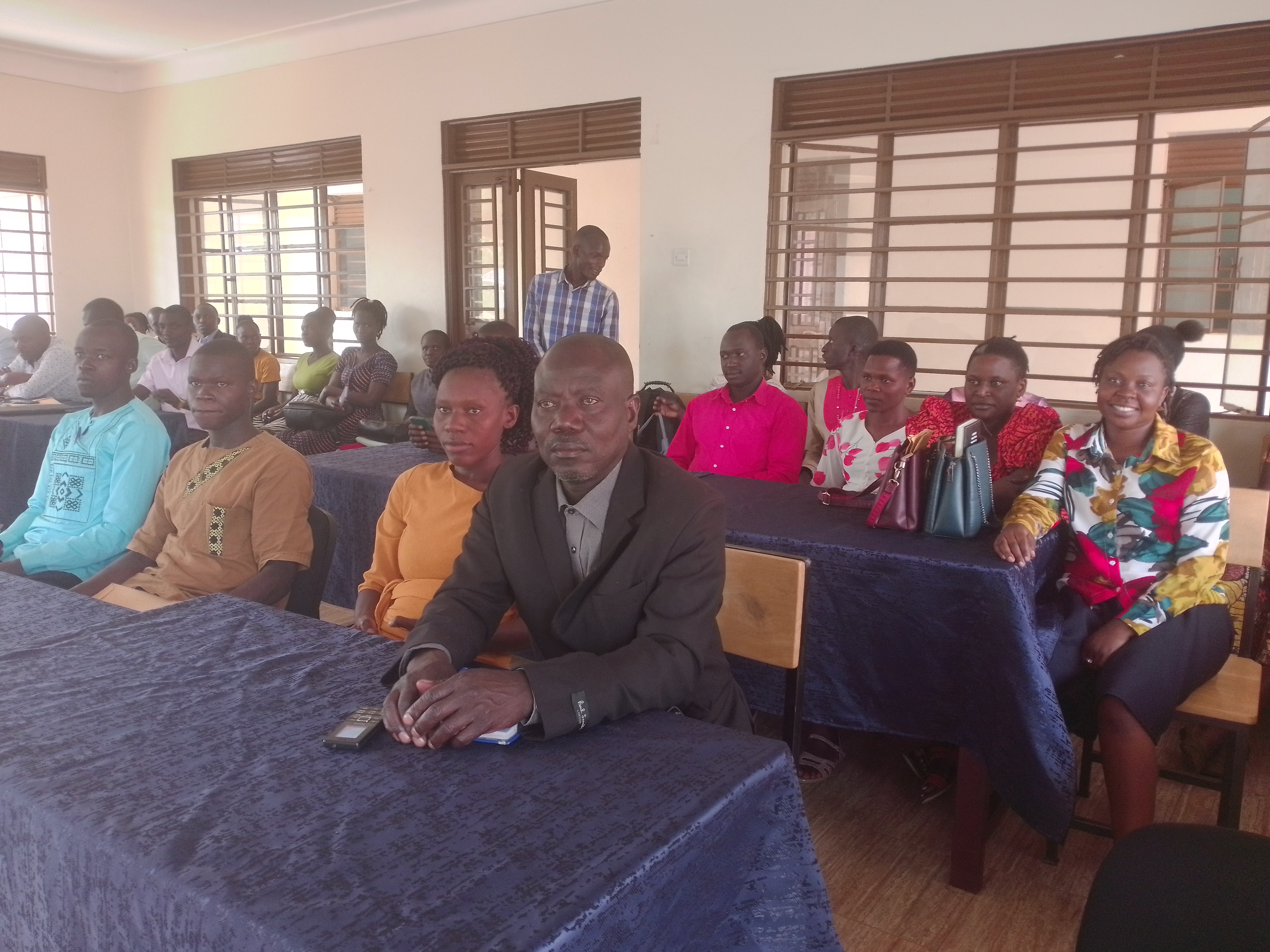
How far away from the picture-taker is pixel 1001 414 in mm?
3111

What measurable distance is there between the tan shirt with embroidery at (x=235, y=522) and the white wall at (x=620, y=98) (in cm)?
388

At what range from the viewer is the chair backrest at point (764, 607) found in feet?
5.93

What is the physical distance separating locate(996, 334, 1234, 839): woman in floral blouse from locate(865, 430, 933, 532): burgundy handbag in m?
0.22

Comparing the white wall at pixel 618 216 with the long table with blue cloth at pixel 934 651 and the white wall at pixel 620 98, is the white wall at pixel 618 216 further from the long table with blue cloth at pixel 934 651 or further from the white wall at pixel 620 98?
the long table with blue cloth at pixel 934 651

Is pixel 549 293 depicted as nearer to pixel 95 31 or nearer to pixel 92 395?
pixel 92 395

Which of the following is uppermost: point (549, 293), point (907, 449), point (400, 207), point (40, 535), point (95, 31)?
point (95, 31)

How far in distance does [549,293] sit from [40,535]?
3.61 m

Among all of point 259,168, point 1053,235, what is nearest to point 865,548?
point 1053,235

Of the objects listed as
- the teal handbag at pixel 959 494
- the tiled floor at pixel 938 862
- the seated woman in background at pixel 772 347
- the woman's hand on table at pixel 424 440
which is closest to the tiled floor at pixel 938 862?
the tiled floor at pixel 938 862

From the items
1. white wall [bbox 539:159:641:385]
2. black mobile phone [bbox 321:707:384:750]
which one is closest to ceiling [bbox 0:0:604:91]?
white wall [bbox 539:159:641:385]

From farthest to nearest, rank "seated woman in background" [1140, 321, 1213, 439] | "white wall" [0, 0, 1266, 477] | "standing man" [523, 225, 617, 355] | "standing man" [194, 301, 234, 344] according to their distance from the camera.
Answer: "standing man" [194, 301, 234, 344], "standing man" [523, 225, 617, 355], "white wall" [0, 0, 1266, 477], "seated woman in background" [1140, 321, 1213, 439]

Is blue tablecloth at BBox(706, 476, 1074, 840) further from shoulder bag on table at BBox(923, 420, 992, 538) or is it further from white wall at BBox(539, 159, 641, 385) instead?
white wall at BBox(539, 159, 641, 385)

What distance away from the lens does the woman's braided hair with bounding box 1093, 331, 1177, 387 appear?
7.79 feet

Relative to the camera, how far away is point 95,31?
782 centimetres
